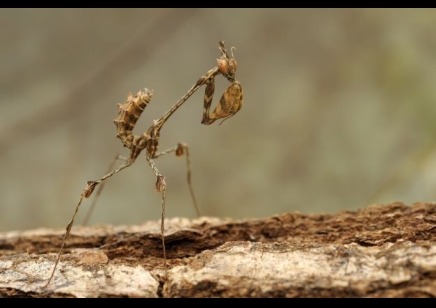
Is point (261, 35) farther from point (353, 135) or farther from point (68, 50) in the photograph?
point (68, 50)

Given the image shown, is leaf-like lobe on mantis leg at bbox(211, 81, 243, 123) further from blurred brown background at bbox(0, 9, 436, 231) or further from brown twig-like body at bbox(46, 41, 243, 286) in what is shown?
blurred brown background at bbox(0, 9, 436, 231)

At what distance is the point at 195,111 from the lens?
13.1ft

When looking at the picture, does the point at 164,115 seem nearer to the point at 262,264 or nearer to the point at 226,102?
the point at 226,102

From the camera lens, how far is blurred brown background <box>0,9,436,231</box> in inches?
151

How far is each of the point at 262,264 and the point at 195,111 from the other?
243 cm

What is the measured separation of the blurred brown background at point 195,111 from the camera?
384 cm

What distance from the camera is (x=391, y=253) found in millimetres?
1647

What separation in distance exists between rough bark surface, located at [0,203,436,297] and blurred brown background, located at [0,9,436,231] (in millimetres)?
1590

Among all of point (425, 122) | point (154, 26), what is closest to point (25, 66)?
point (154, 26)

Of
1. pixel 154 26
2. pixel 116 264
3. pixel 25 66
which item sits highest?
pixel 154 26

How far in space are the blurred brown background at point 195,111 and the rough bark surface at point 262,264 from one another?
159cm

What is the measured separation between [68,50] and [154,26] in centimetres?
75

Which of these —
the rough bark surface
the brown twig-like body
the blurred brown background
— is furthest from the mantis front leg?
the blurred brown background

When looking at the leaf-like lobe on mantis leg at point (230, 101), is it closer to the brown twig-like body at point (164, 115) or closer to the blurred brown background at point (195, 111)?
the brown twig-like body at point (164, 115)
